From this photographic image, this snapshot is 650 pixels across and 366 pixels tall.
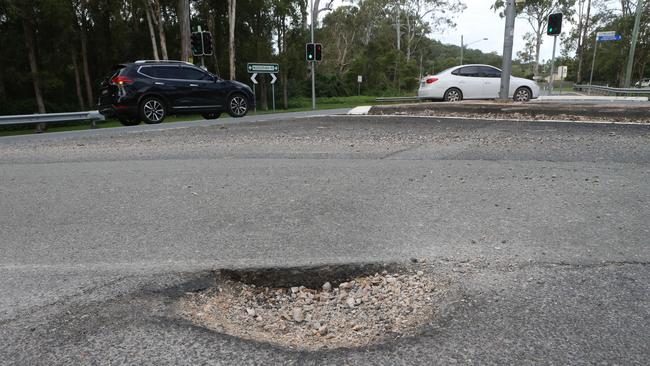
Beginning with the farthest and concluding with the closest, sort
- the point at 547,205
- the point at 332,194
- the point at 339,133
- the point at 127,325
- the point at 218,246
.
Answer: the point at 339,133, the point at 332,194, the point at 547,205, the point at 218,246, the point at 127,325

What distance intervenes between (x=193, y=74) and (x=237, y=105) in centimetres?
189

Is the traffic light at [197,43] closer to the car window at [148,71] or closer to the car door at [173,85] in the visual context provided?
the car door at [173,85]

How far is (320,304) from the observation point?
2.88 m

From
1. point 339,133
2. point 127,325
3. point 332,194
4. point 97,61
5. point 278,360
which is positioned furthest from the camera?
point 97,61

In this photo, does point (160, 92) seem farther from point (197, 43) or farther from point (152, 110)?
point (197, 43)

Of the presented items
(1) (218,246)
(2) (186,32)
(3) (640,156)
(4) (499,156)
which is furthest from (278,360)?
(2) (186,32)

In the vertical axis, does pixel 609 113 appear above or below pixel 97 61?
below

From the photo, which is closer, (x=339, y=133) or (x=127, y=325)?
(x=127, y=325)

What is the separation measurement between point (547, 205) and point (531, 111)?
786 centimetres

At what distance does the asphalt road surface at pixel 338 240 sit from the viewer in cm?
230

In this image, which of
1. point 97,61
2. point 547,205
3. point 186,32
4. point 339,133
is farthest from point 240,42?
point 547,205

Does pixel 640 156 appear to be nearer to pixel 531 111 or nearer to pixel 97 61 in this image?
pixel 531 111

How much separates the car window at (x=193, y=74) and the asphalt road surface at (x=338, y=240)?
19.8ft

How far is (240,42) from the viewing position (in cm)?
3497
